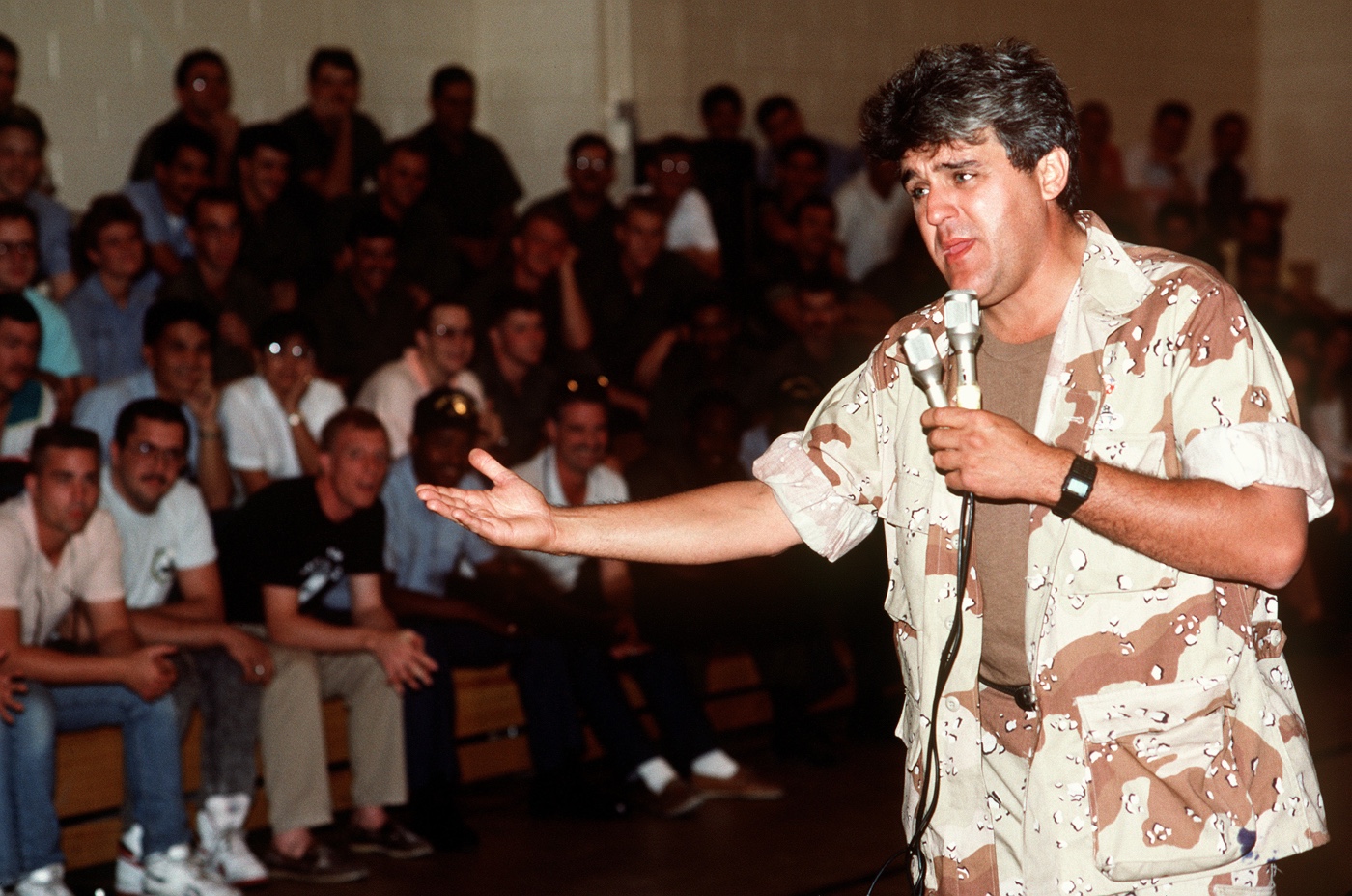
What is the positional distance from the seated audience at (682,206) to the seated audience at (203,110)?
1.79 m

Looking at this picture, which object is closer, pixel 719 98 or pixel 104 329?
pixel 104 329

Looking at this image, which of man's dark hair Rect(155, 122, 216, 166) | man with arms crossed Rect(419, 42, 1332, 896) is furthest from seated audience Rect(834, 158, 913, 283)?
man with arms crossed Rect(419, 42, 1332, 896)

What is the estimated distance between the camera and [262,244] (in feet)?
19.0

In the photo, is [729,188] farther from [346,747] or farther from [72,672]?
[72,672]

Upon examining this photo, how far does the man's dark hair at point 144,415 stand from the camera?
169 inches

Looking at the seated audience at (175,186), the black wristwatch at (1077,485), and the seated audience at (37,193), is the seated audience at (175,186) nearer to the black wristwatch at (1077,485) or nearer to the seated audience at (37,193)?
the seated audience at (37,193)

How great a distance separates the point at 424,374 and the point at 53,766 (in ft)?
6.80

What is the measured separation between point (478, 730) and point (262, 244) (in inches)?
81.2

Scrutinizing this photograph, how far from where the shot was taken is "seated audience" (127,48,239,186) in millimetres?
6082

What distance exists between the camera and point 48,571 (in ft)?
13.3

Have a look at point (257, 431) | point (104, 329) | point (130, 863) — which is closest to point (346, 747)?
point (130, 863)

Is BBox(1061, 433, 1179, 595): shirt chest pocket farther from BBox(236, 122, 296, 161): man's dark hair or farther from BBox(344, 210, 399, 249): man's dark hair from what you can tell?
BBox(236, 122, 296, 161): man's dark hair

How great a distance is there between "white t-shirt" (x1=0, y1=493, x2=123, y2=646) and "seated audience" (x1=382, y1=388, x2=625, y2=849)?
91 centimetres

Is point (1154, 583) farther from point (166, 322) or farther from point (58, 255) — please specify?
point (58, 255)
